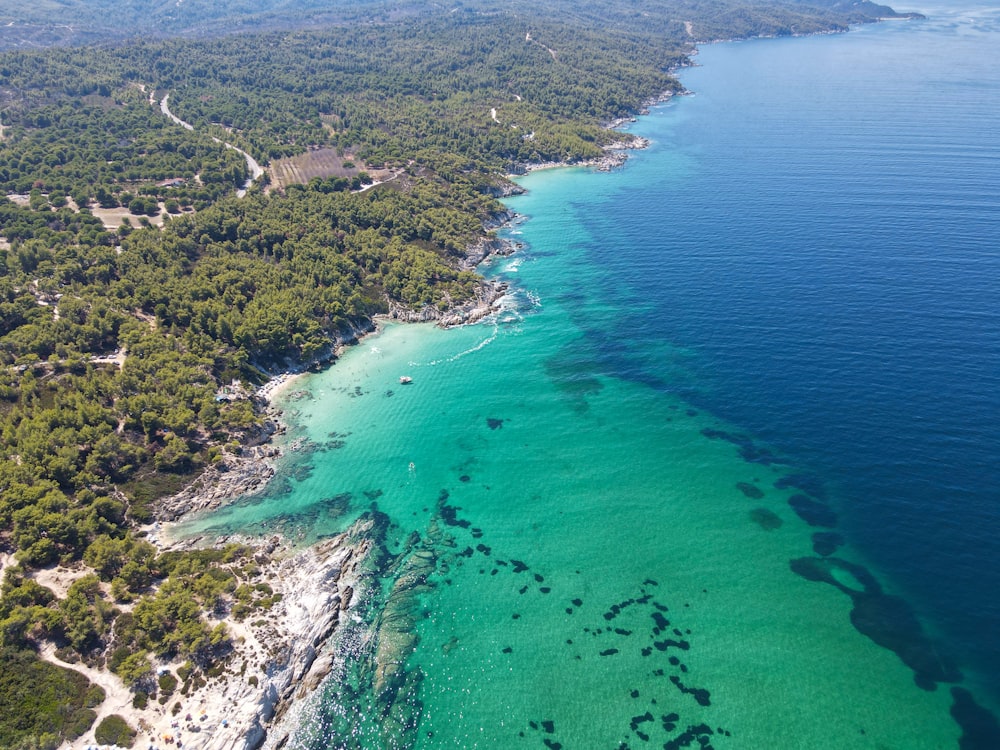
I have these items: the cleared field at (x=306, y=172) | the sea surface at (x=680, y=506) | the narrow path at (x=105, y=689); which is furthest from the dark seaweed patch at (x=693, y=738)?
the cleared field at (x=306, y=172)

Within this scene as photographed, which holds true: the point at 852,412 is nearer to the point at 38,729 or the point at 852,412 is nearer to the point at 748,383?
the point at 748,383

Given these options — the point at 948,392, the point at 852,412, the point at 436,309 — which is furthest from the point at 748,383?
the point at 436,309

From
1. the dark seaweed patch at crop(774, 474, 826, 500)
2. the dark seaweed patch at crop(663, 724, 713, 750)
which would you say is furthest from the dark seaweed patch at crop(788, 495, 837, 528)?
the dark seaweed patch at crop(663, 724, 713, 750)

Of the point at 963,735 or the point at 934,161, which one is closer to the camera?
the point at 963,735

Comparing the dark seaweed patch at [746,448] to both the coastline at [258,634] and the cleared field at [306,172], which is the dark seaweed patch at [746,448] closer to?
the coastline at [258,634]

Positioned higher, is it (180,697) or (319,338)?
(319,338)

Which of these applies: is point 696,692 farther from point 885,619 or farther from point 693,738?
point 885,619

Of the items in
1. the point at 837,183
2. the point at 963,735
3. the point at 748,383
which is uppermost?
the point at 837,183
